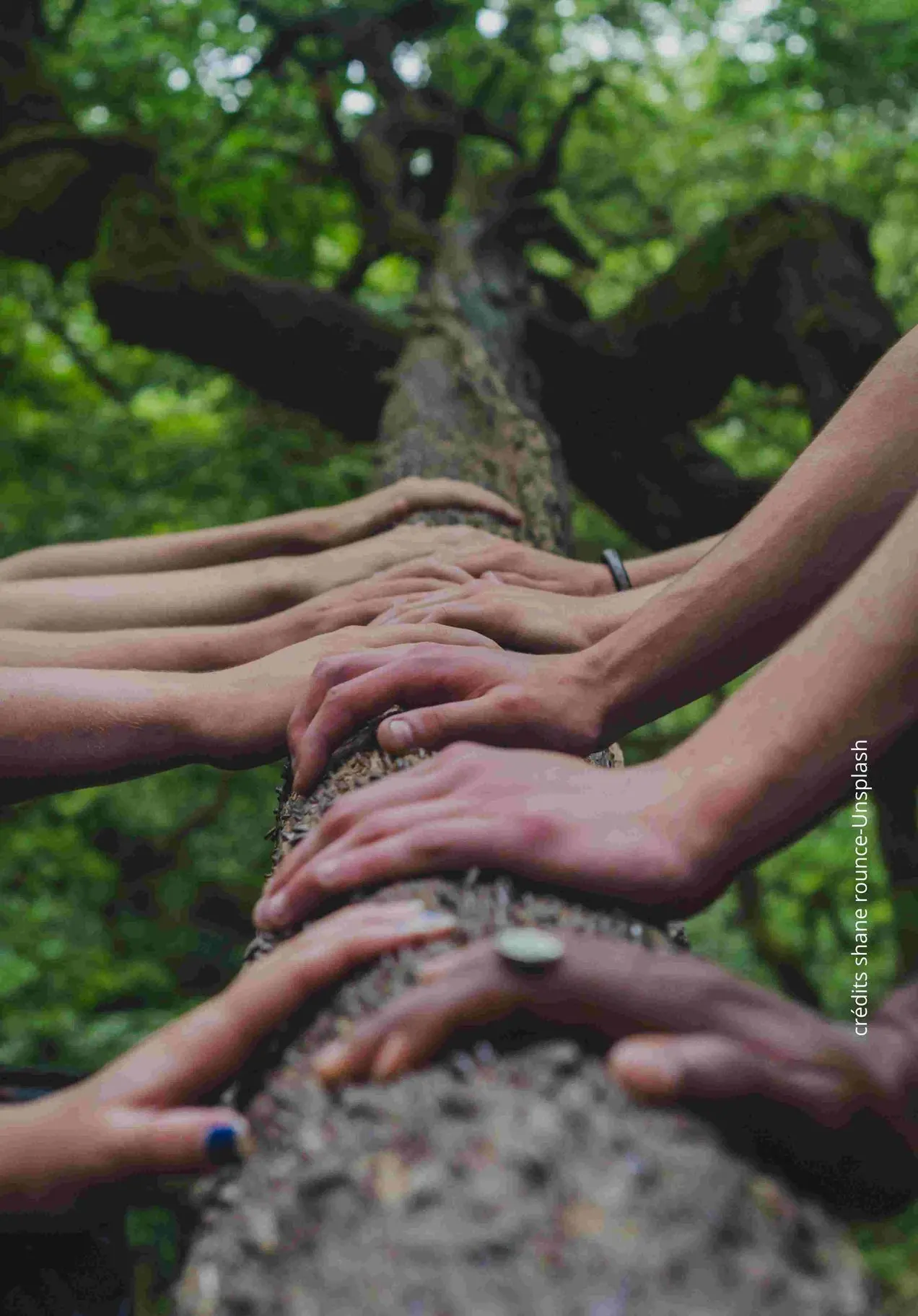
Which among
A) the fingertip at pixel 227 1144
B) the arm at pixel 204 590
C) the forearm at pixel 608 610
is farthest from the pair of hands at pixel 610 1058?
the arm at pixel 204 590

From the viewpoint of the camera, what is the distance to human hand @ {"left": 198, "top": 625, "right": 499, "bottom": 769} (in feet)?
5.87

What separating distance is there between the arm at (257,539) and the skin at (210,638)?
543 millimetres

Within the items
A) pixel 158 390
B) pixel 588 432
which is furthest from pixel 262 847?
pixel 588 432

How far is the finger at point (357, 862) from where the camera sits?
1.13 metres

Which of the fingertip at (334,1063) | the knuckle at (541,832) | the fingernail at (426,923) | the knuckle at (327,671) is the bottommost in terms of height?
the knuckle at (327,671)

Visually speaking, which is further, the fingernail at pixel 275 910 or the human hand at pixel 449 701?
the human hand at pixel 449 701

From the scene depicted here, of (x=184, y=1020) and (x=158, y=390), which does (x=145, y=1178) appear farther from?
(x=158, y=390)

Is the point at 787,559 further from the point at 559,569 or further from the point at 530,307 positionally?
the point at 530,307

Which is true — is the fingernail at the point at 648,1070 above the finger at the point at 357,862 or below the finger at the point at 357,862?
above

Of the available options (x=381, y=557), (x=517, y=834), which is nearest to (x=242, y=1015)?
(x=517, y=834)

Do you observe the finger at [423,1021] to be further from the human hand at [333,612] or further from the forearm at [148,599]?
the forearm at [148,599]

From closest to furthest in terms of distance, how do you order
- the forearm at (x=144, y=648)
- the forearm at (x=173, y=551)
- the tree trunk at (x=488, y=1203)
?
the tree trunk at (x=488, y=1203) → the forearm at (x=144, y=648) → the forearm at (x=173, y=551)

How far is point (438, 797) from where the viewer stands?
46.8 inches

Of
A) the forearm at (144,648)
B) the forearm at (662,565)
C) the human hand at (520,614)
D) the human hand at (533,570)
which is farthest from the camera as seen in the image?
the forearm at (662,565)
